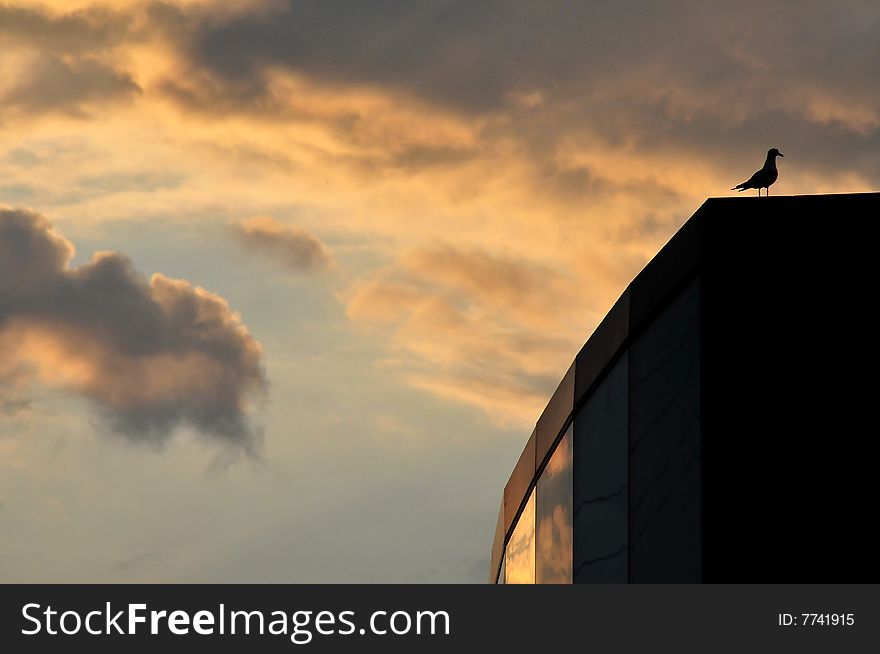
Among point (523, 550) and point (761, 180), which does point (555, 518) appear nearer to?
point (523, 550)

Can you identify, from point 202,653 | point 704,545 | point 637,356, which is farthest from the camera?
point 637,356

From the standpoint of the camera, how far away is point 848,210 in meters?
22.2

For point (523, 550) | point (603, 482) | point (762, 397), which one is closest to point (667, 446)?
point (762, 397)

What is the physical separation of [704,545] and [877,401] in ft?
11.7

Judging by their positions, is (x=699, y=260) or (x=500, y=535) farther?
(x=500, y=535)

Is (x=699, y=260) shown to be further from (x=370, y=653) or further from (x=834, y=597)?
(x=370, y=653)

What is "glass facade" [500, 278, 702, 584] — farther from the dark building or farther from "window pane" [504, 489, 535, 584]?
"window pane" [504, 489, 535, 584]

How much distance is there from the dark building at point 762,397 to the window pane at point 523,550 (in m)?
9.21

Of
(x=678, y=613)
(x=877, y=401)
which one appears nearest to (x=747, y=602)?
(x=678, y=613)

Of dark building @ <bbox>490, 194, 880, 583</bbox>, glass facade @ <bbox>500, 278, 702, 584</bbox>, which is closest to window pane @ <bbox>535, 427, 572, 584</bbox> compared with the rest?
glass facade @ <bbox>500, 278, 702, 584</bbox>

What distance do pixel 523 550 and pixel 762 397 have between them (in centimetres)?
1413

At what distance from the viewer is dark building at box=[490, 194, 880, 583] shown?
21000mm

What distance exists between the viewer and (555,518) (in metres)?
30.6

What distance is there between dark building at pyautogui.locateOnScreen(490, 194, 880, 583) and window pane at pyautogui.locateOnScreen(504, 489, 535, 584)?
9209 millimetres
